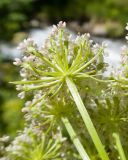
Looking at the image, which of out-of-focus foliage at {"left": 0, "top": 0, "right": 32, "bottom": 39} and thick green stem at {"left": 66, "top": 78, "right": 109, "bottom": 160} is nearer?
thick green stem at {"left": 66, "top": 78, "right": 109, "bottom": 160}

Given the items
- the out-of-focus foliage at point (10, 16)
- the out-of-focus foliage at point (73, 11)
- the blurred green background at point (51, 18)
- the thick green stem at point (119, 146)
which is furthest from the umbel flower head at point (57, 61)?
the out-of-focus foliage at point (73, 11)

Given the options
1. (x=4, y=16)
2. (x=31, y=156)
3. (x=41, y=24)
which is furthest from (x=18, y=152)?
(x=41, y=24)

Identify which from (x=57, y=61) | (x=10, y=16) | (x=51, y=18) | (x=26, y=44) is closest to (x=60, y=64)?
(x=57, y=61)

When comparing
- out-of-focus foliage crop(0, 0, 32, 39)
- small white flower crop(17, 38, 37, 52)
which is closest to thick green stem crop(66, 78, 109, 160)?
small white flower crop(17, 38, 37, 52)

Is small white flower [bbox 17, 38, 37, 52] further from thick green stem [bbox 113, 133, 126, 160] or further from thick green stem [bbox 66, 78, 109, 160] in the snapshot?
thick green stem [bbox 113, 133, 126, 160]

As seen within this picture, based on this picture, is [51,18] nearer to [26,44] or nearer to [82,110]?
[26,44]

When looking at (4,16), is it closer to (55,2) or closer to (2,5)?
(2,5)

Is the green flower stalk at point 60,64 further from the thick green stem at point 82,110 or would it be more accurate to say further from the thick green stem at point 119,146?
the thick green stem at point 119,146
